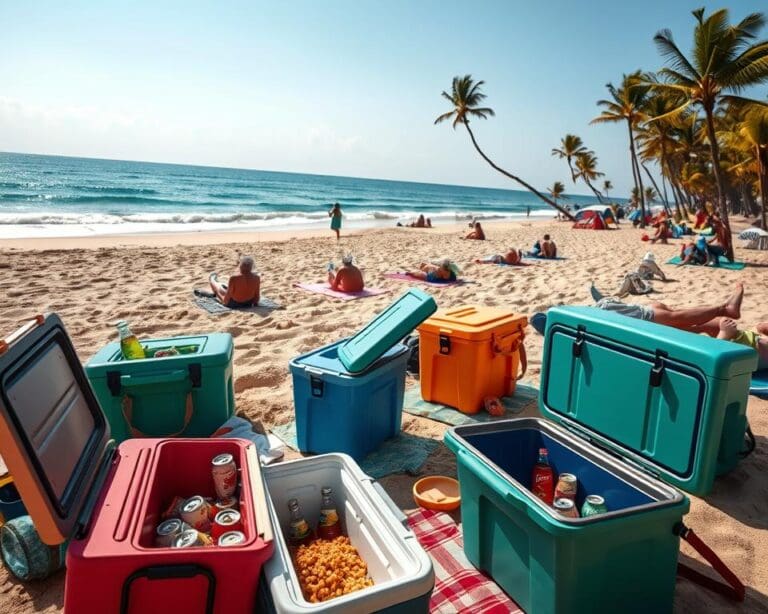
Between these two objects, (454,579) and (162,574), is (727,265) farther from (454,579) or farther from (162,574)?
(162,574)

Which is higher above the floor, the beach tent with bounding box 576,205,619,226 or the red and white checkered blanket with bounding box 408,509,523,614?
the beach tent with bounding box 576,205,619,226

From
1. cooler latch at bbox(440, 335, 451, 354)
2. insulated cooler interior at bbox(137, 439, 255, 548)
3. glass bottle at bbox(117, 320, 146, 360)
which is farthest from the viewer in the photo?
cooler latch at bbox(440, 335, 451, 354)

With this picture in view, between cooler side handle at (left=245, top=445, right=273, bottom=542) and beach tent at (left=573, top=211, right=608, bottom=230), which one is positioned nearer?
cooler side handle at (left=245, top=445, right=273, bottom=542)

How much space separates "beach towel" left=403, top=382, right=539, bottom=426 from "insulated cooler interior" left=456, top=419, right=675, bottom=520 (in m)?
1.05

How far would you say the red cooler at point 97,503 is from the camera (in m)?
1.29

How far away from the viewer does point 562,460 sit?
2172 millimetres

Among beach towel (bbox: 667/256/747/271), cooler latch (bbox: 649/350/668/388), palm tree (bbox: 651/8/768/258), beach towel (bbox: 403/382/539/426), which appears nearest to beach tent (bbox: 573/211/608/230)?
palm tree (bbox: 651/8/768/258)

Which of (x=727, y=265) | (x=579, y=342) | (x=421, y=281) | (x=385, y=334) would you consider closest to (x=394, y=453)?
(x=385, y=334)

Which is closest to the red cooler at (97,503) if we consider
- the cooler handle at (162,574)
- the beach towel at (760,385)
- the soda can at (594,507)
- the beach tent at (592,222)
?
the cooler handle at (162,574)

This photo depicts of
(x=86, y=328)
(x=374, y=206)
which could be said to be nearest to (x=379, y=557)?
(x=86, y=328)

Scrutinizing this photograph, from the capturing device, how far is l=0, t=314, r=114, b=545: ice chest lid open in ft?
4.29

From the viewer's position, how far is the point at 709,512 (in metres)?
2.46

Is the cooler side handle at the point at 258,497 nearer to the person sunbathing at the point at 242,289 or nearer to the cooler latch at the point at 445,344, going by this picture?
the cooler latch at the point at 445,344

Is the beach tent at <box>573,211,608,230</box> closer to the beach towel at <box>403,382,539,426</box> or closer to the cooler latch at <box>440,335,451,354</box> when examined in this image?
the beach towel at <box>403,382,539,426</box>
